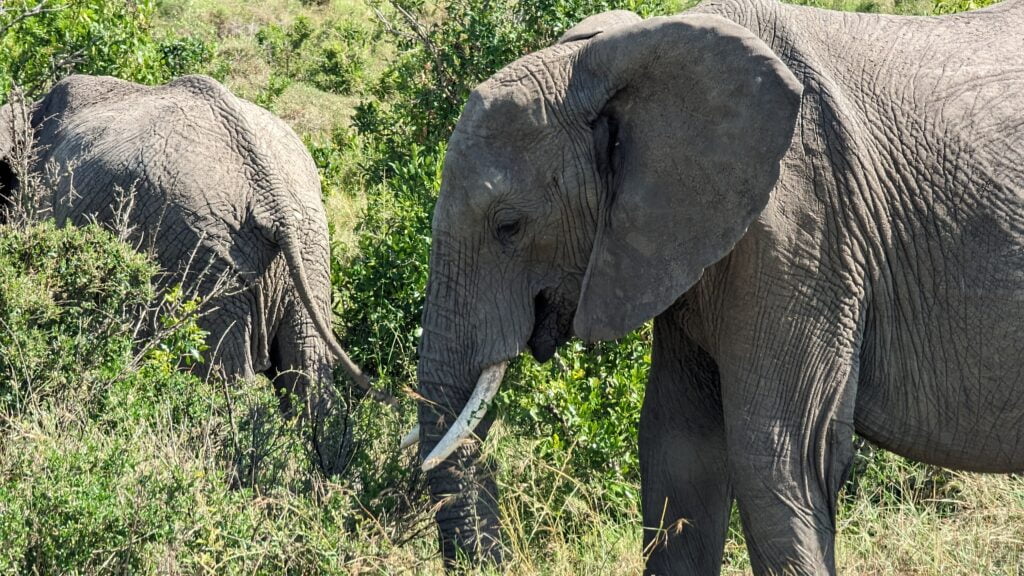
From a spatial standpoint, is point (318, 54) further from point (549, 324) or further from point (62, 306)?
point (549, 324)

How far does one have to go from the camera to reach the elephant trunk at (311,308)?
221 inches

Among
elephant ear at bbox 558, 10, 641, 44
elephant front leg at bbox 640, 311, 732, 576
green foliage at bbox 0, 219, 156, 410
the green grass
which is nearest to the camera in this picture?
the green grass

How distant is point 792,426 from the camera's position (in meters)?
3.62

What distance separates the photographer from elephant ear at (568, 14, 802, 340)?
11.3ft

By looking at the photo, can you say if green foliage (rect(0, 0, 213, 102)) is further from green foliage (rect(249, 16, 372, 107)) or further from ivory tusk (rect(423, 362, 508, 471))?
ivory tusk (rect(423, 362, 508, 471))

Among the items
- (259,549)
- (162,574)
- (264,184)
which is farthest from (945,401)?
(264,184)

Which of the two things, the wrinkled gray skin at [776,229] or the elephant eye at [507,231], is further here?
the elephant eye at [507,231]

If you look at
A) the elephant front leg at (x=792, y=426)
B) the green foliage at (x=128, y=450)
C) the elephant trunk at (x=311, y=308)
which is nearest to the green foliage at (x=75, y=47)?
the elephant trunk at (x=311, y=308)

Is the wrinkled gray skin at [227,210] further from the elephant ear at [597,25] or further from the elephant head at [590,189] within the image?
the elephant ear at [597,25]

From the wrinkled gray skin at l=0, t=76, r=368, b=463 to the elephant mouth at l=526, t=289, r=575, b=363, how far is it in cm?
202

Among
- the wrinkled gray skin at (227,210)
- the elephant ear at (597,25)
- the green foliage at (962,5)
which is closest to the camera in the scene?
the elephant ear at (597,25)

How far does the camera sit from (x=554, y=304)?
12.6 feet

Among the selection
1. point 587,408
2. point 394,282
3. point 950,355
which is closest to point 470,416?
point 950,355

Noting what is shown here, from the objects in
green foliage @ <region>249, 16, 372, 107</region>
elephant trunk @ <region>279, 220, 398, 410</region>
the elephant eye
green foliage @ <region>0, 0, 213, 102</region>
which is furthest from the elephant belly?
green foliage @ <region>249, 16, 372, 107</region>
